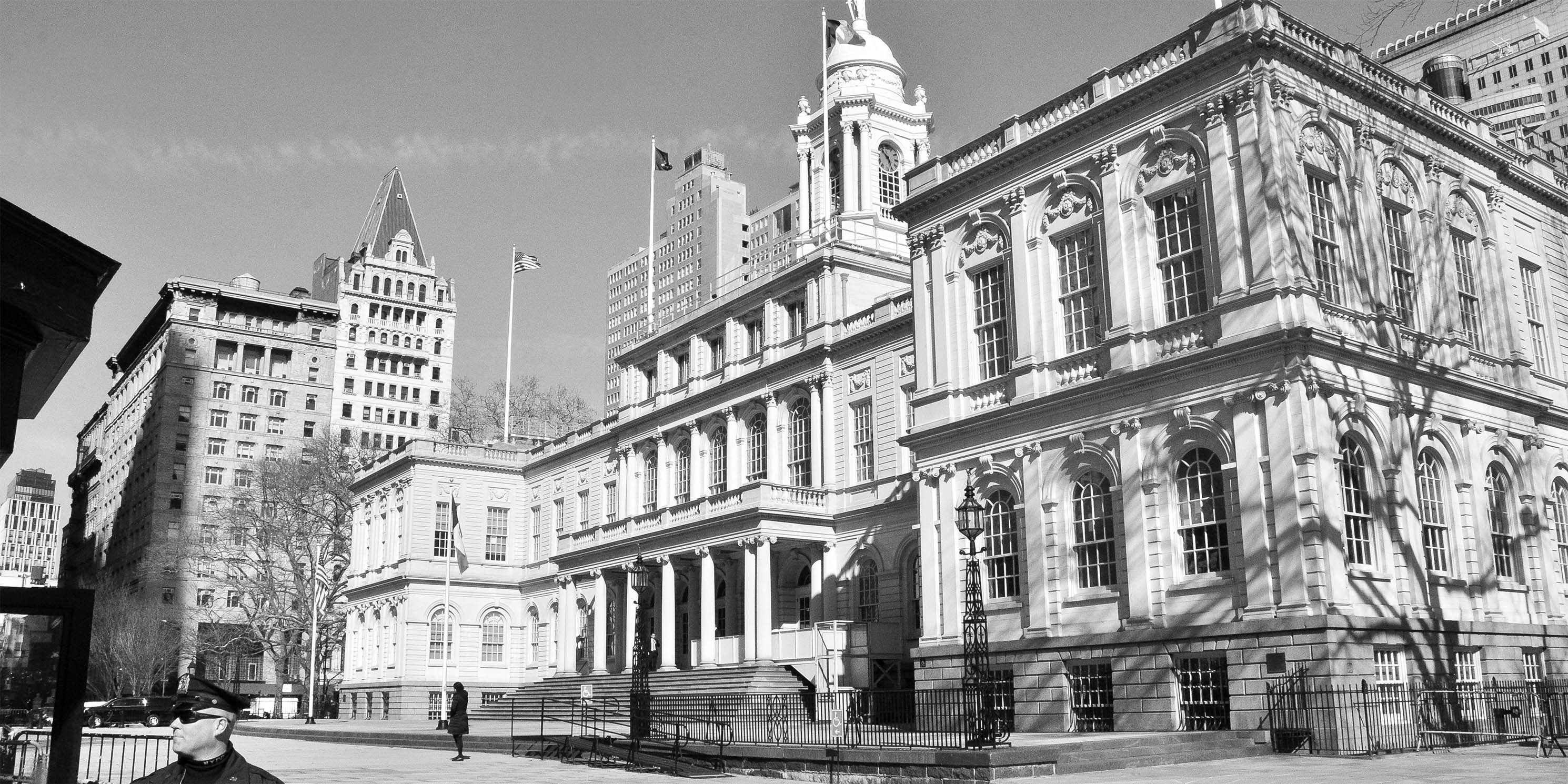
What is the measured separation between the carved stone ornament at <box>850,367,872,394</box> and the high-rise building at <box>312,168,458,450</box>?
7852 centimetres

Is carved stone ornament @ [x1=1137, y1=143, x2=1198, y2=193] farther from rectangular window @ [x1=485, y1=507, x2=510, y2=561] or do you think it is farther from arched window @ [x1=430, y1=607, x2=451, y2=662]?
arched window @ [x1=430, y1=607, x2=451, y2=662]

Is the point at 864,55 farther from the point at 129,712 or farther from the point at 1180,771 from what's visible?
the point at 129,712

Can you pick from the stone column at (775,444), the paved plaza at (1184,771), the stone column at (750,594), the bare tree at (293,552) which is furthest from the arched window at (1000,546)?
the bare tree at (293,552)

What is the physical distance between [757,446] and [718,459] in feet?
8.01

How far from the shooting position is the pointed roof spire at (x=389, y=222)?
130 meters

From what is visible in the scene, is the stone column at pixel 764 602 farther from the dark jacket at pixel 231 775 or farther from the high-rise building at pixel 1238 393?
the dark jacket at pixel 231 775

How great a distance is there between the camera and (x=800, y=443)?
45.2 meters

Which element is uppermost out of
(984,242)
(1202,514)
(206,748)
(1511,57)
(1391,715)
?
(1511,57)

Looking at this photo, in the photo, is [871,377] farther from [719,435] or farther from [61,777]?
[61,777]

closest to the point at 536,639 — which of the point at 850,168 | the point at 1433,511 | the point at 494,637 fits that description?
the point at 494,637

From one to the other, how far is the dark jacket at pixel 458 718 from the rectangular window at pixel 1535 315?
27172mm

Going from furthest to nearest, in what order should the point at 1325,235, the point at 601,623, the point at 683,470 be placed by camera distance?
1. the point at 683,470
2. the point at 601,623
3. the point at 1325,235

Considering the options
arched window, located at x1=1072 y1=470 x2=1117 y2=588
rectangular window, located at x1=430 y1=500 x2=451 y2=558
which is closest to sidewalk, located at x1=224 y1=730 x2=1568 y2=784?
arched window, located at x1=1072 y1=470 x2=1117 y2=588

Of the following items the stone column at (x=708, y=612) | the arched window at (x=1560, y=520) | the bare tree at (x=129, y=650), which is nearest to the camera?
the arched window at (x=1560, y=520)
